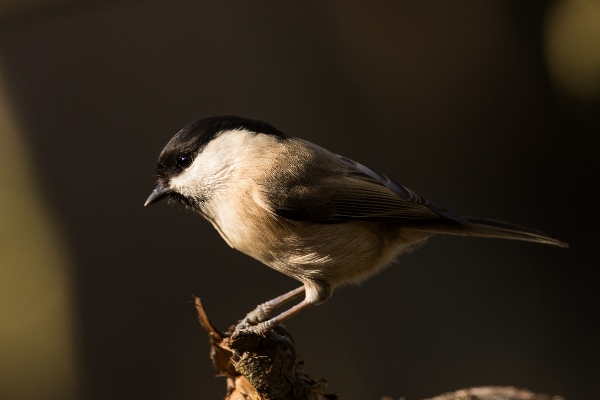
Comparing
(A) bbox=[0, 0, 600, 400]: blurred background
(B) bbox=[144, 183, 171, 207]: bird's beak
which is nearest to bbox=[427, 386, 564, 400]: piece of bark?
(B) bbox=[144, 183, 171, 207]: bird's beak

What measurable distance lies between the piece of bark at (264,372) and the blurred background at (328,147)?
3.22ft

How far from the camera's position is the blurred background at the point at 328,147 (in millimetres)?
2324

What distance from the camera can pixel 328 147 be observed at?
8.20 ft

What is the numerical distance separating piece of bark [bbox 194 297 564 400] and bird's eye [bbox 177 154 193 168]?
1.23 ft

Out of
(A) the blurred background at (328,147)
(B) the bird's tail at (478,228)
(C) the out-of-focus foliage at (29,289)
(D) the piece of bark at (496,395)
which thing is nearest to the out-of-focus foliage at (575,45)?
(A) the blurred background at (328,147)

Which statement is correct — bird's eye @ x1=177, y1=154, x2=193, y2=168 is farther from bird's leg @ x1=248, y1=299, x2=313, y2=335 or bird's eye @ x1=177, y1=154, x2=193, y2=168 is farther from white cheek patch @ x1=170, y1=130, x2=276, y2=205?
bird's leg @ x1=248, y1=299, x2=313, y2=335

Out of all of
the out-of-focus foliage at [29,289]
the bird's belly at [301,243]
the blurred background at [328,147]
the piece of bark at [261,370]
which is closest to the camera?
the piece of bark at [261,370]

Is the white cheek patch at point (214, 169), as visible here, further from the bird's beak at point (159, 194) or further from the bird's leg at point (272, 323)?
the bird's leg at point (272, 323)

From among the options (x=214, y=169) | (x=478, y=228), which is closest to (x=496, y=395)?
(x=478, y=228)

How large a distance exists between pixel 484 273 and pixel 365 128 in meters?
0.91

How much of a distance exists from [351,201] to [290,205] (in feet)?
0.66

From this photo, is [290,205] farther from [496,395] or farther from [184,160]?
[496,395]

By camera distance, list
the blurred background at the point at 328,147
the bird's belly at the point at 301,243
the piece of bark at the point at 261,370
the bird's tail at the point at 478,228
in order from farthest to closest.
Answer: the blurred background at the point at 328,147 < the bird's tail at the point at 478,228 < the bird's belly at the point at 301,243 < the piece of bark at the point at 261,370

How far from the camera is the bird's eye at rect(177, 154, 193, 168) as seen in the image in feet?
4.71
